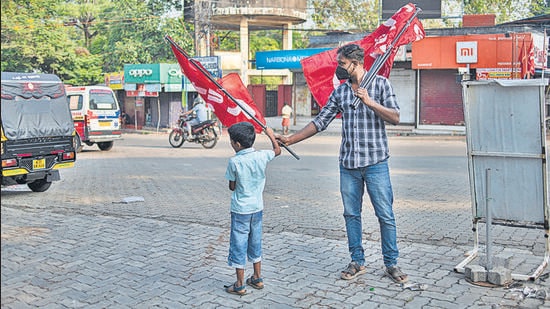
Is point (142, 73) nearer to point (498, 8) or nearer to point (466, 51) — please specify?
point (466, 51)

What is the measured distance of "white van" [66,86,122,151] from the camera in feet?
60.8

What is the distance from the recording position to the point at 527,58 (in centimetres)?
2212

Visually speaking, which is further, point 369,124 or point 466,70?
point 466,70

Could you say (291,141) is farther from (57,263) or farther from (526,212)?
(57,263)

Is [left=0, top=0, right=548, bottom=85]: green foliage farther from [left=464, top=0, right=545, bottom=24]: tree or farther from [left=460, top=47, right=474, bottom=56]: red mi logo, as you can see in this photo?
[left=460, top=47, right=474, bottom=56]: red mi logo

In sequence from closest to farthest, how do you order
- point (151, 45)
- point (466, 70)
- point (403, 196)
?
point (403, 196), point (466, 70), point (151, 45)

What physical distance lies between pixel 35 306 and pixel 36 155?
6.26 m

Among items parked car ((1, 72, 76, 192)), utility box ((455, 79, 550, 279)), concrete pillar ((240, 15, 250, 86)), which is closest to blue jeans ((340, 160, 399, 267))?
utility box ((455, 79, 550, 279))

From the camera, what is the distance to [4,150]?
31.9 ft

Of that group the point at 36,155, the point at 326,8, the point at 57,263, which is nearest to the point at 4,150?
the point at 36,155

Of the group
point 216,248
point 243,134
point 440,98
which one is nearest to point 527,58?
point 440,98

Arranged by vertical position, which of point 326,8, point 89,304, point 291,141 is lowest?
point 89,304

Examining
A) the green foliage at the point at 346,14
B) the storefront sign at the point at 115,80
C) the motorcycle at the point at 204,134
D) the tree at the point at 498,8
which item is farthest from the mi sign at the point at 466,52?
the storefront sign at the point at 115,80

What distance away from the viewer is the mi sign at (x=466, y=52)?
2386 centimetres
